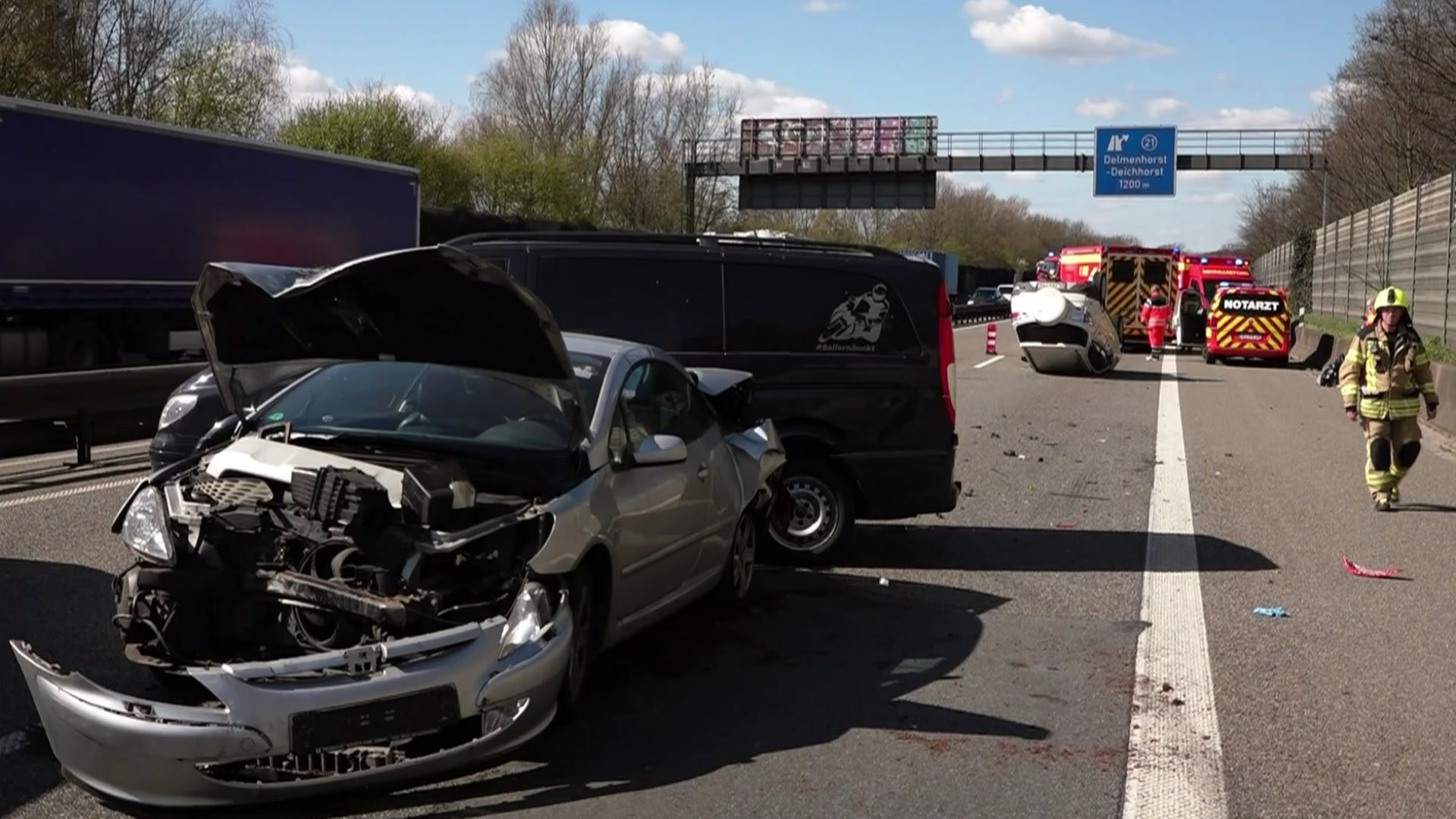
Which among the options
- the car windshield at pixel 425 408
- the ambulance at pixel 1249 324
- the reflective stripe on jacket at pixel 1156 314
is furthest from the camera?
the reflective stripe on jacket at pixel 1156 314

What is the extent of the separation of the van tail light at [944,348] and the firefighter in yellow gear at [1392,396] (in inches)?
180

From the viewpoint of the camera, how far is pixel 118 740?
4.82 metres

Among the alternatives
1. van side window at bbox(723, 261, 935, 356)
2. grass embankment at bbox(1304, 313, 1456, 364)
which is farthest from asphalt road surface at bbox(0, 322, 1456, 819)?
grass embankment at bbox(1304, 313, 1456, 364)

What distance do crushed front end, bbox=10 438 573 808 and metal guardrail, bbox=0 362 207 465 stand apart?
27.0ft

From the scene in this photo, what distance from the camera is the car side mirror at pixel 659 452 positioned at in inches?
262

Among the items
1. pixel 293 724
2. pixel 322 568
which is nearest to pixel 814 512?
pixel 322 568

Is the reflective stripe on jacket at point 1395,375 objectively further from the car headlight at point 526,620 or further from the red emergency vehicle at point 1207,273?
the red emergency vehicle at point 1207,273

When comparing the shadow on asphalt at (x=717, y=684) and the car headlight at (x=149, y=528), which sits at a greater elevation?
the car headlight at (x=149, y=528)

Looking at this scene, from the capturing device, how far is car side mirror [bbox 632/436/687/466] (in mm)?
6645

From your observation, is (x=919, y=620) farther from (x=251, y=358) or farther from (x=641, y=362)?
(x=251, y=358)

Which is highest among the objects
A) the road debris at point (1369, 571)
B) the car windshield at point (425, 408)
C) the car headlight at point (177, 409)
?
the car windshield at point (425, 408)

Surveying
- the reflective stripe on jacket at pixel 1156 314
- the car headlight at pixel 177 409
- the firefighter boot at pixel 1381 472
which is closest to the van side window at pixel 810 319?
the car headlight at pixel 177 409

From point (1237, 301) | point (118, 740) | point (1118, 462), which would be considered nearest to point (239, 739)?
point (118, 740)

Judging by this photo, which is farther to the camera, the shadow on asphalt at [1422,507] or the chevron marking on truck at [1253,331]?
the chevron marking on truck at [1253,331]
